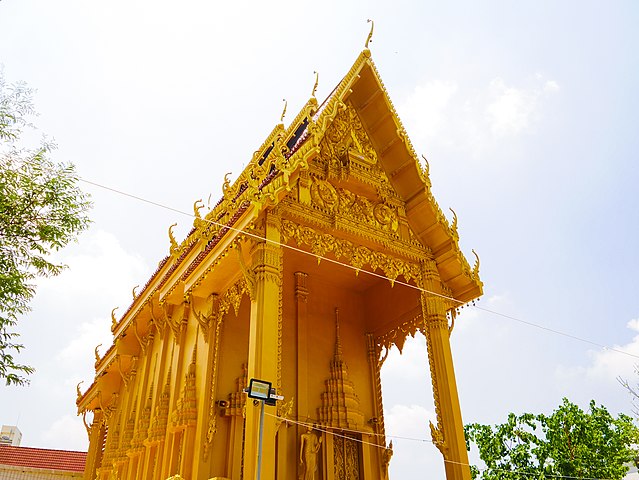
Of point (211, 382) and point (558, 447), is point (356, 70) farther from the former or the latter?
point (558, 447)

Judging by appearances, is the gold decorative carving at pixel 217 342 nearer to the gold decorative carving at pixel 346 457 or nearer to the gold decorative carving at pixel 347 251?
the gold decorative carving at pixel 347 251

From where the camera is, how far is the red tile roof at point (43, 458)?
16.6 metres

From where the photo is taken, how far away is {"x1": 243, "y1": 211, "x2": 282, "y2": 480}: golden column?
4852mm

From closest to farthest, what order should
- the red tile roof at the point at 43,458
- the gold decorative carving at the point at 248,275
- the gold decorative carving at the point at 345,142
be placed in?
1. the gold decorative carving at the point at 248,275
2. the gold decorative carving at the point at 345,142
3. the red tile roof at the point at 43,458

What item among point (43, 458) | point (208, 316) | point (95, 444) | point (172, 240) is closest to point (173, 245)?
point (172, 240)

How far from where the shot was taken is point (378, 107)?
8086 mm

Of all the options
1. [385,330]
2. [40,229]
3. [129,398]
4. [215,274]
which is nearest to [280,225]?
[215,274]

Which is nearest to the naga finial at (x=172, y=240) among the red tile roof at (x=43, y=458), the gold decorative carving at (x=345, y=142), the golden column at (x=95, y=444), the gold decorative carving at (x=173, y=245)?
the gold decorative carving at (x=173, y=245)

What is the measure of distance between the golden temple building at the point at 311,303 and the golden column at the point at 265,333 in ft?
0.07

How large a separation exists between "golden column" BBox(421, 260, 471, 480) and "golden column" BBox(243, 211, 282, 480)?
8.35ft

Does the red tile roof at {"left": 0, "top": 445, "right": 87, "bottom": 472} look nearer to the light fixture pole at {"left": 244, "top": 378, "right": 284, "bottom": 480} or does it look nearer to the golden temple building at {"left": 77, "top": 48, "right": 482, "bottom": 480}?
the golden temple building at {"left": 77, "top": 48, "right": 482, "bottom": 480}

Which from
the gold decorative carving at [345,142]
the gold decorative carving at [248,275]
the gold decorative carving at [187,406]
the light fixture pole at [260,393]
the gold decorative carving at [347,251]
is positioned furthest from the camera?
the gold decorative carving at [345,142]

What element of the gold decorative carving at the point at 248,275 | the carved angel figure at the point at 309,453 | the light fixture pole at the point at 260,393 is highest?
the gold decorative carving at the point at 248,275

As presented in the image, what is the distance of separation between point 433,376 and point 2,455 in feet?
54.2
